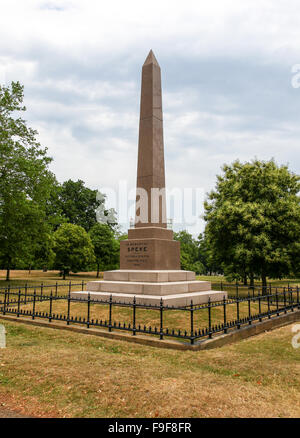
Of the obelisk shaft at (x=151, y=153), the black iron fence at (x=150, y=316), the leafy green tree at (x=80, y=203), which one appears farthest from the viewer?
the leafy green tree at (x=80, y=203)

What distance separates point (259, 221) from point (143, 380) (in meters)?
16.7

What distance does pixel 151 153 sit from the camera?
1465 centimetres

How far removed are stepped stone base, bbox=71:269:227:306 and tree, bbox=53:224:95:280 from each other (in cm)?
3008

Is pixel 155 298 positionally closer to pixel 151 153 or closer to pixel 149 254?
pixel 149 254

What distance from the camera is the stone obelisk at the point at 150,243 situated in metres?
12.3

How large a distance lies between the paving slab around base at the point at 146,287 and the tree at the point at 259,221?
7.67 meters

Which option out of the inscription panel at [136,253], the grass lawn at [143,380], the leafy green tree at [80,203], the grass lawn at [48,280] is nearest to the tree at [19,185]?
the grass lawn at [48,280]

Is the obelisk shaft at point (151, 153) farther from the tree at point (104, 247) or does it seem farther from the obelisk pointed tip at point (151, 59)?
the tree at point (104, 247)

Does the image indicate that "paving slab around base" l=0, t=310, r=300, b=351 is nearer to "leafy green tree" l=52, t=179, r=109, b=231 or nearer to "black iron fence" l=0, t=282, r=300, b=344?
"black iron fence" l=0, t=282, r=300, b=344

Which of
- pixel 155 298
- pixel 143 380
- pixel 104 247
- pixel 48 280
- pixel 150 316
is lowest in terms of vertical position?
pixel 48 280

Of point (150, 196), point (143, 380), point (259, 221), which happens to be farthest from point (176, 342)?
point (259, 221)

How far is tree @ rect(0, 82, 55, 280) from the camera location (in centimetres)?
2306

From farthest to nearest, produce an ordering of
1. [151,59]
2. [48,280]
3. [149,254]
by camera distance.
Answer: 1. [48,280]
2. [151,59]
3. [149,254]
